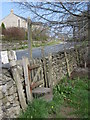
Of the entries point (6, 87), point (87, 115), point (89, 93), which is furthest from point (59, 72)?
point (6, 87)

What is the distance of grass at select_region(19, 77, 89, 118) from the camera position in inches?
99.3

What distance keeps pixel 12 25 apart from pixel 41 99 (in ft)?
5.65

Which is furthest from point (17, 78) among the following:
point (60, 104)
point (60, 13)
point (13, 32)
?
point (60, 13)

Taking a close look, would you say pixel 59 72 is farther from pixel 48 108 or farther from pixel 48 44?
pixel 48 108

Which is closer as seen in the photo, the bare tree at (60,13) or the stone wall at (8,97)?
the stone wall at (8,97)

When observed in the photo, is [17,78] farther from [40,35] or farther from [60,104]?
[40,35]

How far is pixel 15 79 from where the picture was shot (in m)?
2.44

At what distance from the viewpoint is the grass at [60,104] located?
2.52 metres

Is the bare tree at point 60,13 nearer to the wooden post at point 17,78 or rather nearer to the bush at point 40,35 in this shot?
the bush at point 40,35

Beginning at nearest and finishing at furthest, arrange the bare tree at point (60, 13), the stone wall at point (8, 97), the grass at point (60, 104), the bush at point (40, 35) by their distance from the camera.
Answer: the stone wall at point (8, 97) → the grass at point (60, 104) → the bush at point (40, 35) → the bare tree at point (60, 13)

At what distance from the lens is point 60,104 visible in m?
3.07

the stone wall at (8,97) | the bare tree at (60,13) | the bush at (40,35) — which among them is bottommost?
the stone wall at (8,97)

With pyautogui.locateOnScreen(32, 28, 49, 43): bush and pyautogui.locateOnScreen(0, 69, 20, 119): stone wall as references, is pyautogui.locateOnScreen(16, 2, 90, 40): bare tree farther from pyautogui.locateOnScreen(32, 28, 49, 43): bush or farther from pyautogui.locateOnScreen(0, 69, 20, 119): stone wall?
pyautogui.locateOnScreen(0, 69, 20, 119): stone wall

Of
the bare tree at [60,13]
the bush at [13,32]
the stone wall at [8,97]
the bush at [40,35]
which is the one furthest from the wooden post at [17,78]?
the bare tree at [60,13]
